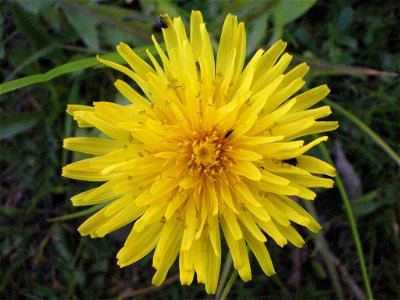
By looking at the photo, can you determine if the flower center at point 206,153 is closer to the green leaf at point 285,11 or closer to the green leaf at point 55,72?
the green leaf at point 55,72

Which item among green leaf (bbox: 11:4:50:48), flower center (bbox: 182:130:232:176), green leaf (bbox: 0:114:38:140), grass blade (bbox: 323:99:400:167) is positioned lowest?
flower center (bbox: 182:130:232:176)

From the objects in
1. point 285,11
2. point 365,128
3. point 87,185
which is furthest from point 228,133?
point 87,185

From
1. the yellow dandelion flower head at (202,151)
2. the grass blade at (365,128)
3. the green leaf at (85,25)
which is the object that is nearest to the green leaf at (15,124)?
the green leaf at (85,25)

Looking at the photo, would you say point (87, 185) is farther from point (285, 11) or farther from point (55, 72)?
point (285, 11)

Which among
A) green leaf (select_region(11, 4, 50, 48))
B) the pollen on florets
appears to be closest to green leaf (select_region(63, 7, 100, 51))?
green leaf (select_region(11, 4, 50, 48))

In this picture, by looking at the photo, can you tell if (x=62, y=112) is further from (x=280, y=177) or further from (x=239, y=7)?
(x=280, y=177)

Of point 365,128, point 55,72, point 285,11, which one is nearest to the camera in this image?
point 55,72

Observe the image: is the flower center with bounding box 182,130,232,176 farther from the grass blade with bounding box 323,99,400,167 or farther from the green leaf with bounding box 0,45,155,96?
the grass blade with bounding box 323,99,400,167

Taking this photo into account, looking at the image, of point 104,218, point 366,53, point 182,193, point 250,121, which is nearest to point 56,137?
point 104,218
